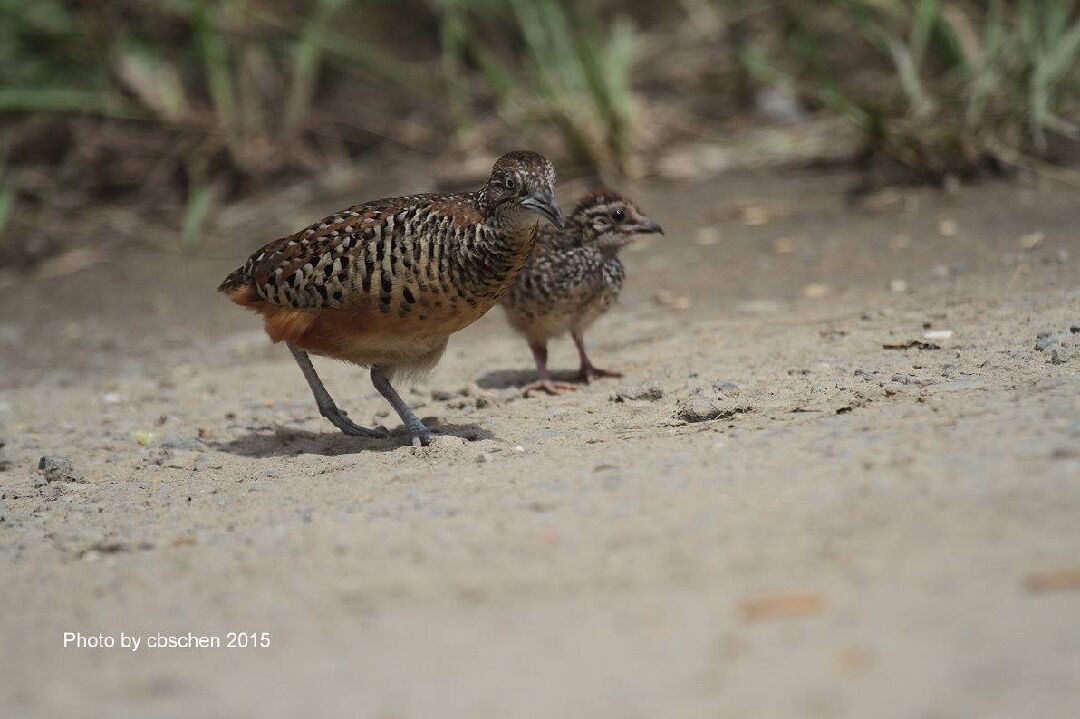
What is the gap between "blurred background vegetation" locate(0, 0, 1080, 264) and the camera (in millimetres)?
9164

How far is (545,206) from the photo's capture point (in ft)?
17.7

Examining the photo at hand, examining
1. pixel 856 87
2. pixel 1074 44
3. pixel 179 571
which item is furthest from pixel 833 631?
pixel 856 87

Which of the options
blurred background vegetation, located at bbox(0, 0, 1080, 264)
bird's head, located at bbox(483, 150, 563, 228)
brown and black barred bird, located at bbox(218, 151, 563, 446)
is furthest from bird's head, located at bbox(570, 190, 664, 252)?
blurred background vegetation, located at bbox(0, 0, 1080, 264)

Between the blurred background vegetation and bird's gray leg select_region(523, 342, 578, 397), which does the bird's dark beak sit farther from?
the blurred background vegetation

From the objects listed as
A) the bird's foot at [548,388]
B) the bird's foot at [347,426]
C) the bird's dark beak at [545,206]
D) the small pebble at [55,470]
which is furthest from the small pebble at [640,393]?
the small pebble at [55,470]

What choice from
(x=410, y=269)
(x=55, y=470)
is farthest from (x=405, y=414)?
(x=55, y=470)

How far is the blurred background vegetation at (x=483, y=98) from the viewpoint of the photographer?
9.16m

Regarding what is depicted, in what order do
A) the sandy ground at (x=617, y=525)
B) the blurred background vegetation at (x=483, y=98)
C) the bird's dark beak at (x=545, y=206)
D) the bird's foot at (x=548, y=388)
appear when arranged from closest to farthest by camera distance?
the sandy ground at (x=617, y=525) < the bird's dark beak at (x=545, y=206) < the bird's foot at (x=548, y=388) < the blurred background vegetation at (x=483, y=98)

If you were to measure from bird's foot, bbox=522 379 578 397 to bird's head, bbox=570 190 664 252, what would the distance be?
0.78 m

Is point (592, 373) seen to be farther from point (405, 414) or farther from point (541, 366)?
point (405, 414)

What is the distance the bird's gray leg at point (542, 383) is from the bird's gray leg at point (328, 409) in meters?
0.85

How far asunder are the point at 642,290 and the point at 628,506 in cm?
440

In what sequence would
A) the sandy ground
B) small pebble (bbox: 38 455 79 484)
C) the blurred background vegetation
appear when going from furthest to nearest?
1. the blurred background vegetation
2. small pebble (bbox: 38 455 79 484)
3. the sandy ground

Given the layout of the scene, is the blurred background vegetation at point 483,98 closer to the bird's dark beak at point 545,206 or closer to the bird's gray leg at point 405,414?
the bird's dark beak at point 545,206
